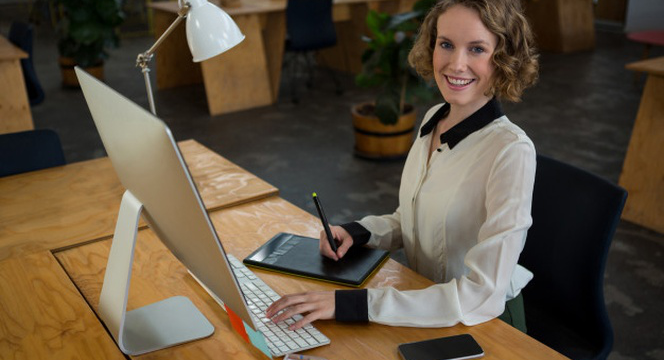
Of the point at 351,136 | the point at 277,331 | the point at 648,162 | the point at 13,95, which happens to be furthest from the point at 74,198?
the point at 351,136

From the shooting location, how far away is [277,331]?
1.25 meters

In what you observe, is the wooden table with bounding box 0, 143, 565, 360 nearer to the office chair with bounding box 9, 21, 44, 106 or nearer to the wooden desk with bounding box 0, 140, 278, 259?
the wooden desk with bounding box 0, 140, 278, 259

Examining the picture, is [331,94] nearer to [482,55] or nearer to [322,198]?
[322,198]

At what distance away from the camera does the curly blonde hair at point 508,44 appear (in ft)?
4.54

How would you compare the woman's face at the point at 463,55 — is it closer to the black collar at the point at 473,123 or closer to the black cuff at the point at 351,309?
the black collar at the point at 473,123

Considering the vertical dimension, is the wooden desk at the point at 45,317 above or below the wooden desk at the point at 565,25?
above

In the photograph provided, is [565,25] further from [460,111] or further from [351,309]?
[351,309]

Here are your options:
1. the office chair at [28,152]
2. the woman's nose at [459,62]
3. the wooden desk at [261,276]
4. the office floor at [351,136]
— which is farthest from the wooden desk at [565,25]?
the woman's nose at [459,62]

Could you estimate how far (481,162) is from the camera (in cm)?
143

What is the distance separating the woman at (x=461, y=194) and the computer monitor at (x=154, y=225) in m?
0.23

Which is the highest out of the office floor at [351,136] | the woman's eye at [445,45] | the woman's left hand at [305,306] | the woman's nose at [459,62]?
the woman's eye at [445,45]

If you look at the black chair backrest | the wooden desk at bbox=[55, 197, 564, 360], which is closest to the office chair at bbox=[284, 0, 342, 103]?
the black chair backrest

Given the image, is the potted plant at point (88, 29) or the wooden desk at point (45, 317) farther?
the potted plant at point (88, 29)

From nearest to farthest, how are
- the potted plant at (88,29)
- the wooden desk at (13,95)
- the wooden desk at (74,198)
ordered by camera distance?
the wooden desk at (74,198) → the wooden desk at (13,95) → the potted plant at (88,29)
